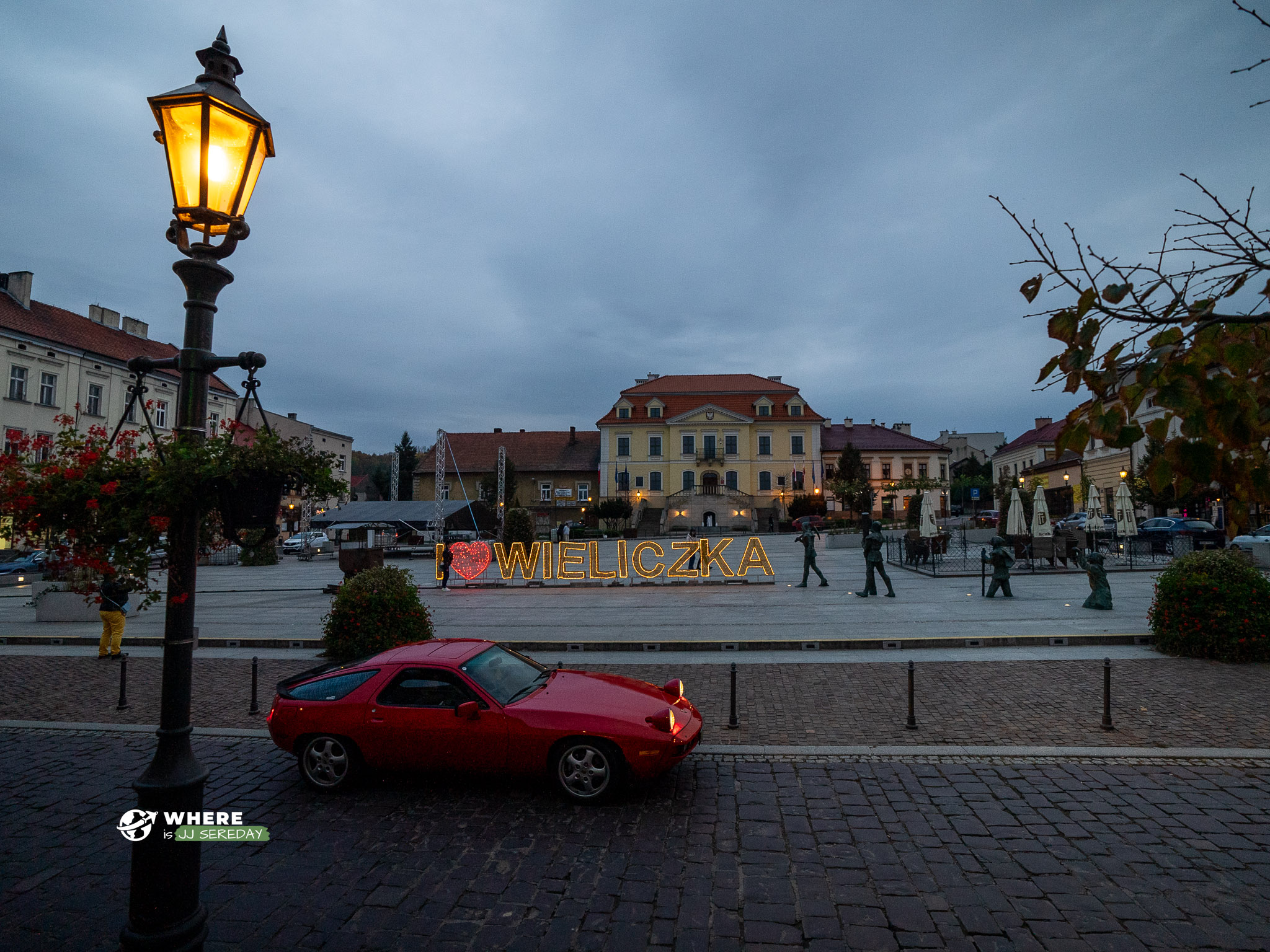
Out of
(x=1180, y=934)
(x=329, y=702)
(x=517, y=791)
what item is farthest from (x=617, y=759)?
(x=1180, y=934)

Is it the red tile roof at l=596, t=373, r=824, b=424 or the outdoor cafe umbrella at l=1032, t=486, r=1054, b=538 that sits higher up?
the red tile roof at l=596, t=373, r=824, b=424

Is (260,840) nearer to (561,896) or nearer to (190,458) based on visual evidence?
(561,896)

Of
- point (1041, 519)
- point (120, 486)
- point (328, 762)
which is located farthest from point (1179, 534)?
point (120, 486)

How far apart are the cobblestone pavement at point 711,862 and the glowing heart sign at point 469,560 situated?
19.2m

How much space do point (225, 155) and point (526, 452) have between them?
78.9m

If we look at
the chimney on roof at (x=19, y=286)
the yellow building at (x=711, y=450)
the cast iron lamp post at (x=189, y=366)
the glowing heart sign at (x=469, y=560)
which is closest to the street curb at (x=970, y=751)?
the cast iron lamp post at (x=189, y=366)

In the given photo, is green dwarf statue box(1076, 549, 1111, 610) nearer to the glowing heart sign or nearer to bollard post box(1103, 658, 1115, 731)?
bollard post box(1103, 658, 1115, 731)

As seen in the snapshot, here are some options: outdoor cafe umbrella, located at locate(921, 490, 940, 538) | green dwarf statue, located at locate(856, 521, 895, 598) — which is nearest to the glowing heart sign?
green dwarf statue, located at locate(856, 521, 895, 598)

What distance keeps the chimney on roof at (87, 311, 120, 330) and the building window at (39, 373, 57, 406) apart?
1008 centimetres

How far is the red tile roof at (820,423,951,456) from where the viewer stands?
7838 cm

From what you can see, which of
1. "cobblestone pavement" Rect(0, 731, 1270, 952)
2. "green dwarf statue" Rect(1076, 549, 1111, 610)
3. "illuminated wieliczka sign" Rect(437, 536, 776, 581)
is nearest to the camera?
"cobblestone pavement" Rect(0, 731, 1270, 952)

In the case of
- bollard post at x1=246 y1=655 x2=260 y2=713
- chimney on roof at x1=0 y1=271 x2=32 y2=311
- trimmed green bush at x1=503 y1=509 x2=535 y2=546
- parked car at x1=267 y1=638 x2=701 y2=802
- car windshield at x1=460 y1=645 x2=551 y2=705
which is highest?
chimney on roof at x1=0 y1=271 x2=32 y2=311

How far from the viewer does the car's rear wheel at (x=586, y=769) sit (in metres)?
5.99

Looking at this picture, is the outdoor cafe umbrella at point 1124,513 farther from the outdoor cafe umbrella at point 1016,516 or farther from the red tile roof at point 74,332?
the red tile roof at point 74,332
